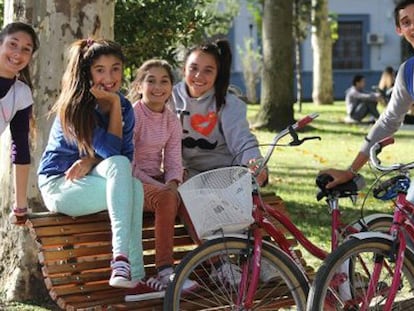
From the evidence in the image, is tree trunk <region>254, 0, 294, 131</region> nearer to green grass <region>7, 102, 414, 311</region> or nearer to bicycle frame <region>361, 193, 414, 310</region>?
green grass <region>7, 102, 414, 311</region>

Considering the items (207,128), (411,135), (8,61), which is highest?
(8,61)

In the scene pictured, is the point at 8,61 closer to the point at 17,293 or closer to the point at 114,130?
the point at 114,130

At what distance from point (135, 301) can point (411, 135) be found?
1375 cm

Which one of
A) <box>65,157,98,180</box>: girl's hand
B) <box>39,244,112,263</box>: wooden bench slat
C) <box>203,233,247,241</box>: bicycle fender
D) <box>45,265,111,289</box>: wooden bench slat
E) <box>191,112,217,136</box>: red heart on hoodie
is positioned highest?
<box>191,112,217,136</box>: red heart on hoodie

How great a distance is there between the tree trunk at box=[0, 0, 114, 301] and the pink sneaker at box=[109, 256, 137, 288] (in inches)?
62.5

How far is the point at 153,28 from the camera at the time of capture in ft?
27.0

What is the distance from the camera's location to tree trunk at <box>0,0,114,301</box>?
19.0 feet

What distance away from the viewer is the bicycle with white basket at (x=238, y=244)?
14.2 ft

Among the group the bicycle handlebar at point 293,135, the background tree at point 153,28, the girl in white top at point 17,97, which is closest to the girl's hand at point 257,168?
the bicycle handlebar at point 293,135

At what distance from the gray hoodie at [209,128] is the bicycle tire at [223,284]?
79 centimetres

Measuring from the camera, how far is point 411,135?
→ 17.5 meters

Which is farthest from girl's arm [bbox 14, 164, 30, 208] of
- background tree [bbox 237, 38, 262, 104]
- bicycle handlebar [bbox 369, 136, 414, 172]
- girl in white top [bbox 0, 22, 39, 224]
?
background tree [bbox 237, 38, 262, 104]

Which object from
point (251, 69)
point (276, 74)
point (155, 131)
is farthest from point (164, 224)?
point (251, 69)

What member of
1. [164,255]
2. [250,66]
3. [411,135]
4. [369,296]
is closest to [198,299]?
[164,255]
